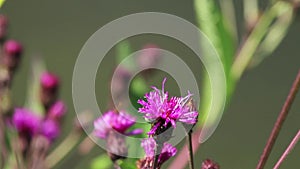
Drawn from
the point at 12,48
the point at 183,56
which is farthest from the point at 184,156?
the point at 183,56

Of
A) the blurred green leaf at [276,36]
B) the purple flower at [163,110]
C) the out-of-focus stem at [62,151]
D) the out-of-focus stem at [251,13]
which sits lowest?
the out-of-focus stem at [62,151]

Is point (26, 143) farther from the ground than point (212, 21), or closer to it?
closer to it

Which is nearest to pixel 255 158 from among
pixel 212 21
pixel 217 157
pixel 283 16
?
pixel 217 157

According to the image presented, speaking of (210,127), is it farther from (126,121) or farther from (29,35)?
(29,35)

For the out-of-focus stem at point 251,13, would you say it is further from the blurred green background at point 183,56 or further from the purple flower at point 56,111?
the blurred green background at point 183,56

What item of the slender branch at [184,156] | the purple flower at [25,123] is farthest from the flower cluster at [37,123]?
the slender branch at [184,156]

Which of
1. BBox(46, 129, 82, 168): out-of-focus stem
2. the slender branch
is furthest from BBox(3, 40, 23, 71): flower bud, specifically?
the slender branch

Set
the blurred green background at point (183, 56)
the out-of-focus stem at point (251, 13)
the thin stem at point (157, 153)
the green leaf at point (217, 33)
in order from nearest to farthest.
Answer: the thin stem at point (157, 153) < the green leaf at point (217, 33) < the out-of-focus stem at point (251, 13) < the blurred green background at point (183, 56)
